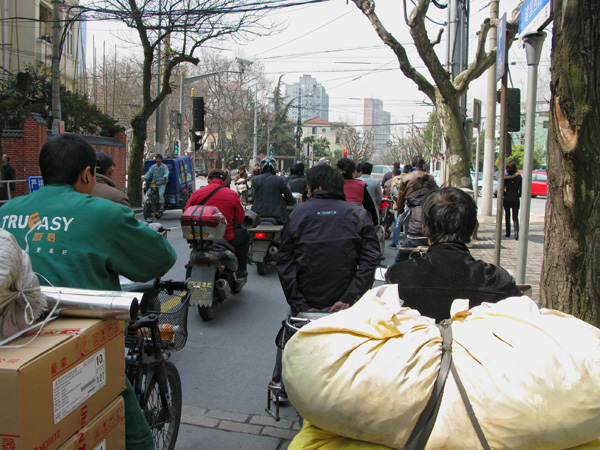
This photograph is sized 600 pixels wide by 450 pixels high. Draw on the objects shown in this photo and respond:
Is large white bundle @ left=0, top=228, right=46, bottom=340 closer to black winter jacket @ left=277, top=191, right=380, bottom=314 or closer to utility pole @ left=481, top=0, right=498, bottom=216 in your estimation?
black winter jacket @ left=277, top=191, right=380, bottom=314

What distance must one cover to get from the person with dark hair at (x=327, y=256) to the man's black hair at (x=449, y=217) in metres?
0.97

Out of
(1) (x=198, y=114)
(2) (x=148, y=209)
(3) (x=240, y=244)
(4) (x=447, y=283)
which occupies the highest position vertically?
(1) (x=198, y=114)

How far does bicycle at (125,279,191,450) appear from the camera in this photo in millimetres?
2809

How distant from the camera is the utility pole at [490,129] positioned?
1331 centimetres

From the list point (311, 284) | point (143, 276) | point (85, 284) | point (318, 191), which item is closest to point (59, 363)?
point (85, 284)

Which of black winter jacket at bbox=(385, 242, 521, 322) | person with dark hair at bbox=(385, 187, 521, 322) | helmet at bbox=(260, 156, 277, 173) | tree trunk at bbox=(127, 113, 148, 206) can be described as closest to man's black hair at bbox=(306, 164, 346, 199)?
person with dark hair at bbox=(385, 187, 521, 322)

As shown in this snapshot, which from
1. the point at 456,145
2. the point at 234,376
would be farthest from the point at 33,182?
the point at 234,376

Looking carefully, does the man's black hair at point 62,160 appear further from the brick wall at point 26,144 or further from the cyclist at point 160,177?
the brick wall at point 26,144

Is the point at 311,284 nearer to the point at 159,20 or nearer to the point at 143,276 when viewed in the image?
the point at 143,276

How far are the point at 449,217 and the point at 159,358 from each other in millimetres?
1626

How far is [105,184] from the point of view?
16.3 feet

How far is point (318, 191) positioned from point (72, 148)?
174 centimetres

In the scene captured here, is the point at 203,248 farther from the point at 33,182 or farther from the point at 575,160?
the point at 33,182

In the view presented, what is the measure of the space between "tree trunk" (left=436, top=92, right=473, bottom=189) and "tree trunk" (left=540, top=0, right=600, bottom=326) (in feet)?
29.6
